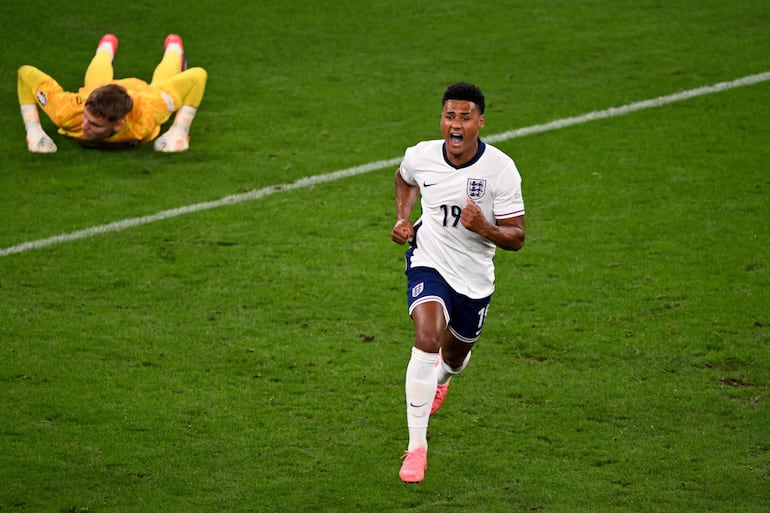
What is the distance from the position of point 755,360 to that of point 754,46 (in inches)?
281

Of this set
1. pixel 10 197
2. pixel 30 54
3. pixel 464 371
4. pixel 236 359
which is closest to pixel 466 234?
pixel 464 371

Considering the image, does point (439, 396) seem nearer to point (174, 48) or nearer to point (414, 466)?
point (414, 466)

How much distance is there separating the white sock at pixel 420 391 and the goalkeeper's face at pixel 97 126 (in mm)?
5804

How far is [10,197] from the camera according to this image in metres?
10.9

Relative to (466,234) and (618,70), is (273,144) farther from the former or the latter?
(466,234)

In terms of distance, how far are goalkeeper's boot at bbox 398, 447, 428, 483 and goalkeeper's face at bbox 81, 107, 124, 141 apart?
595cm

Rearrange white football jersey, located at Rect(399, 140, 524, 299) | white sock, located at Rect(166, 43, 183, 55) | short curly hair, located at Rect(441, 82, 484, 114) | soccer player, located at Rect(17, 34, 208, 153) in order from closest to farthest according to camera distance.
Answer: short curly hair, located at Rect(441, 82, 484, 114)
white football jersey, located at Rect(399, 140, 524, 299)
soccer player, located at Rect(17, 34, 208, 153)
white sock, located at Rect(166, 43, 183, 55)

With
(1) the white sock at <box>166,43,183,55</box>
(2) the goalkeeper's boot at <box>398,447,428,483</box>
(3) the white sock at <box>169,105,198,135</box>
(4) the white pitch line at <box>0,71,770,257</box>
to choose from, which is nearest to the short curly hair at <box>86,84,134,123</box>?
(3) the white sock at <box>169,105,198,135</box>

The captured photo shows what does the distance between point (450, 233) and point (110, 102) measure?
534 cm

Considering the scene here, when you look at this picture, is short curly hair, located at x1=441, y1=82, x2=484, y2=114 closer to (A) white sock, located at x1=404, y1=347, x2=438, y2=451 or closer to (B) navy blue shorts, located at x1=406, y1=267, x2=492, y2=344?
(B) navy blue shorts, located at x1=406, y1=267, x2=492, y2=344

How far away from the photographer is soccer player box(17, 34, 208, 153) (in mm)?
11656

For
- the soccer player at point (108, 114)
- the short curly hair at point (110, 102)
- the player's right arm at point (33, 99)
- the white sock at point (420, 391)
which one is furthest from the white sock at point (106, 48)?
the white sock at point (420, 391)

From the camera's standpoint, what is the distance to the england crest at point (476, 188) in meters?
6.84

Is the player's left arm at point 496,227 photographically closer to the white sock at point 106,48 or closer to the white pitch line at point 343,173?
the white pitch line at point 343,173
